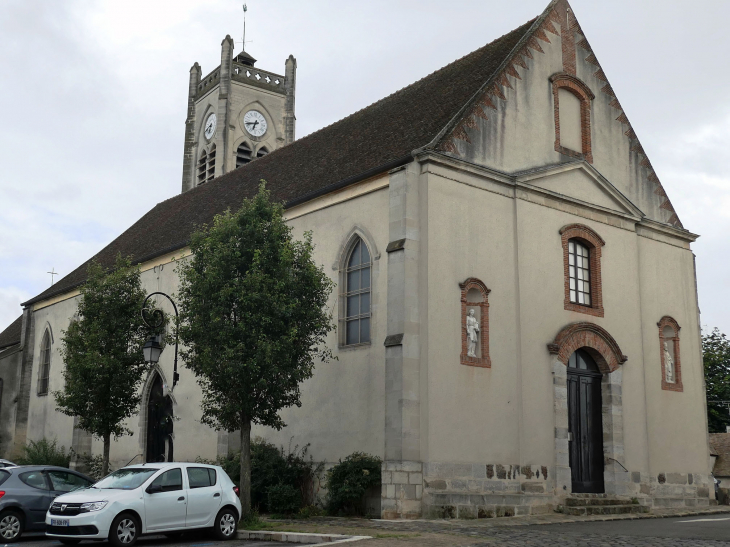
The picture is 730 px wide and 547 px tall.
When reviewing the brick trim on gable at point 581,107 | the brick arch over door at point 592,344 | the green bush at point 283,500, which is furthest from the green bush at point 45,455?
the brick trim on gable at point 581,107

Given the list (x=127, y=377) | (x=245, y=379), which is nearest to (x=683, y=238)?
(x=245, y=379)

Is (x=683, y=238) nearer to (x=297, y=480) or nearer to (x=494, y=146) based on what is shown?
(x=494, y=146)

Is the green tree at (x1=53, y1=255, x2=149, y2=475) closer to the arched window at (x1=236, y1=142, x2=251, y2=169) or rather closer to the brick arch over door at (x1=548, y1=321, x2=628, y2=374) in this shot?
the brick arch over door at (x1=548, y1=321, x2=628, y2=374)

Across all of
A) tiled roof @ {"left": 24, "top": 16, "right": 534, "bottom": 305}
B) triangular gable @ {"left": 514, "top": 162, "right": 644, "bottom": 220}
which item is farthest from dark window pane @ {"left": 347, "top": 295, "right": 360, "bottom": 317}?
triangular gable @ {"left": 514, "top": 162, "right": 644, "bottom": 220}

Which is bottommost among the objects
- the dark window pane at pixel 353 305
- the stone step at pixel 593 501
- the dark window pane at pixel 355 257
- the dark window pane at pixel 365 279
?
the stone step at pixel 593 501

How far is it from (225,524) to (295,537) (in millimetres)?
1494

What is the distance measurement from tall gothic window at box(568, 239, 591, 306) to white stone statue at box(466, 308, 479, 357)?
12.6ft

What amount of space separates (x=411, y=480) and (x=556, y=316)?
20.6ft

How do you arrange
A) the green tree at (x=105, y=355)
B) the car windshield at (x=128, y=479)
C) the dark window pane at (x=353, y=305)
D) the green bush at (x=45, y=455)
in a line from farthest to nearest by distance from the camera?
the green bush at (x=45, y=455) → the green tree at (x=105, y=355) → the dark window pane at (x=353, y=305) → the car windshield at (x=128, y=479)

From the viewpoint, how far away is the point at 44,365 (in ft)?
112

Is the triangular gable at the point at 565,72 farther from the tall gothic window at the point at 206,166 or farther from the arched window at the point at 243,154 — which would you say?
the tall gothic window at the point at 206,166

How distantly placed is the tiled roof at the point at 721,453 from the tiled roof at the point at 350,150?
21.0m

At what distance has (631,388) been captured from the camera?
880 inches

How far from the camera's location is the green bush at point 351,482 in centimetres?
1766
